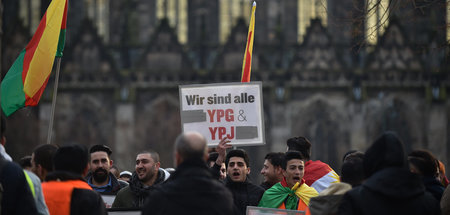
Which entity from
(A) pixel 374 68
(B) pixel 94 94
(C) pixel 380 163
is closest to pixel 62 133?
(B) pixel 94 94

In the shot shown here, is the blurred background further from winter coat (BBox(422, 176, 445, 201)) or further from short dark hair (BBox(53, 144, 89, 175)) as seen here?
short dark hair (BBox(53, 144, 89, 175))

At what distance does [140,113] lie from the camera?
2931cm

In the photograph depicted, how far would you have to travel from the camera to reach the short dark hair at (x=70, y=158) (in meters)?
6.24

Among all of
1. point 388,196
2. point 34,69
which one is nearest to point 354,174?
point 388,196

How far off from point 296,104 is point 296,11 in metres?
8.94

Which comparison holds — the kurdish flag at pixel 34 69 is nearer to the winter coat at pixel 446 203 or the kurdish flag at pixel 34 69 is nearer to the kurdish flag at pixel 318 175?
the kurdish flag at pixel 318 175

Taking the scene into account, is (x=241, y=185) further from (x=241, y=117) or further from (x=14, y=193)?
(x=14, y=193)

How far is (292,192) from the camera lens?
798 cm

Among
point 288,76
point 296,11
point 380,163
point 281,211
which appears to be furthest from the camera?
point 296,11

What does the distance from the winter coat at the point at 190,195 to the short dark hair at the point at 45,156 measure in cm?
155

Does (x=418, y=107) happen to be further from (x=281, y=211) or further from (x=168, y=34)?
(x=281, y=211)

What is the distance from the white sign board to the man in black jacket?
2.07 feet

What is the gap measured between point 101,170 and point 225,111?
1596 mm

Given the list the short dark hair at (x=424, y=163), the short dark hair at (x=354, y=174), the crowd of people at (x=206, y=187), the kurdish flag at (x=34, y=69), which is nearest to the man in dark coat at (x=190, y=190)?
the crowd of people at (x=206, y=187)
